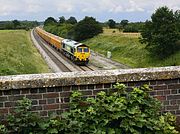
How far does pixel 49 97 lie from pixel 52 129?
499 millimetres

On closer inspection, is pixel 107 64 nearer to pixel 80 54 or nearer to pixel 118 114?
Result: pixel 80 54

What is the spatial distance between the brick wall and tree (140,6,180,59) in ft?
123

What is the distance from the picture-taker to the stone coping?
4629mm

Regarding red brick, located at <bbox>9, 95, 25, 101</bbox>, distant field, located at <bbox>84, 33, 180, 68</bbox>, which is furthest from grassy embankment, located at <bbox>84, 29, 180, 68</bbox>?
red brick, located at <bbox>9, 95, 25, 101</bbox>

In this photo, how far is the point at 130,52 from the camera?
1991 inches

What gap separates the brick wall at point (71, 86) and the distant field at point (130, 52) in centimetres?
3351

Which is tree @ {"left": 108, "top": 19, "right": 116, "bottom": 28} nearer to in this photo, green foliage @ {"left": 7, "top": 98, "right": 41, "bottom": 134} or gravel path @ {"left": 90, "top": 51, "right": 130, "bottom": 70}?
gravel path @ {"left": 90, "top": 51, "right": 130, "bottom": 70}

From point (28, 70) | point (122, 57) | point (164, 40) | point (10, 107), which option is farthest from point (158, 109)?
point (122, 57)

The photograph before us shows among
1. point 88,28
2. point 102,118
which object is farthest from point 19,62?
point 88,28

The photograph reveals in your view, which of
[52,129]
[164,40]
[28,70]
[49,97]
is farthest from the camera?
[164,40]

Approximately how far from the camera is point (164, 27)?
42.6 meters

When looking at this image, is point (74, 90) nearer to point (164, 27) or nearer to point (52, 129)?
point (52, 129)

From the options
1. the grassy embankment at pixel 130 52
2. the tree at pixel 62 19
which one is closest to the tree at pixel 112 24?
the tree at pixel 62 19

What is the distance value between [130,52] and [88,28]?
33904 millimetres
